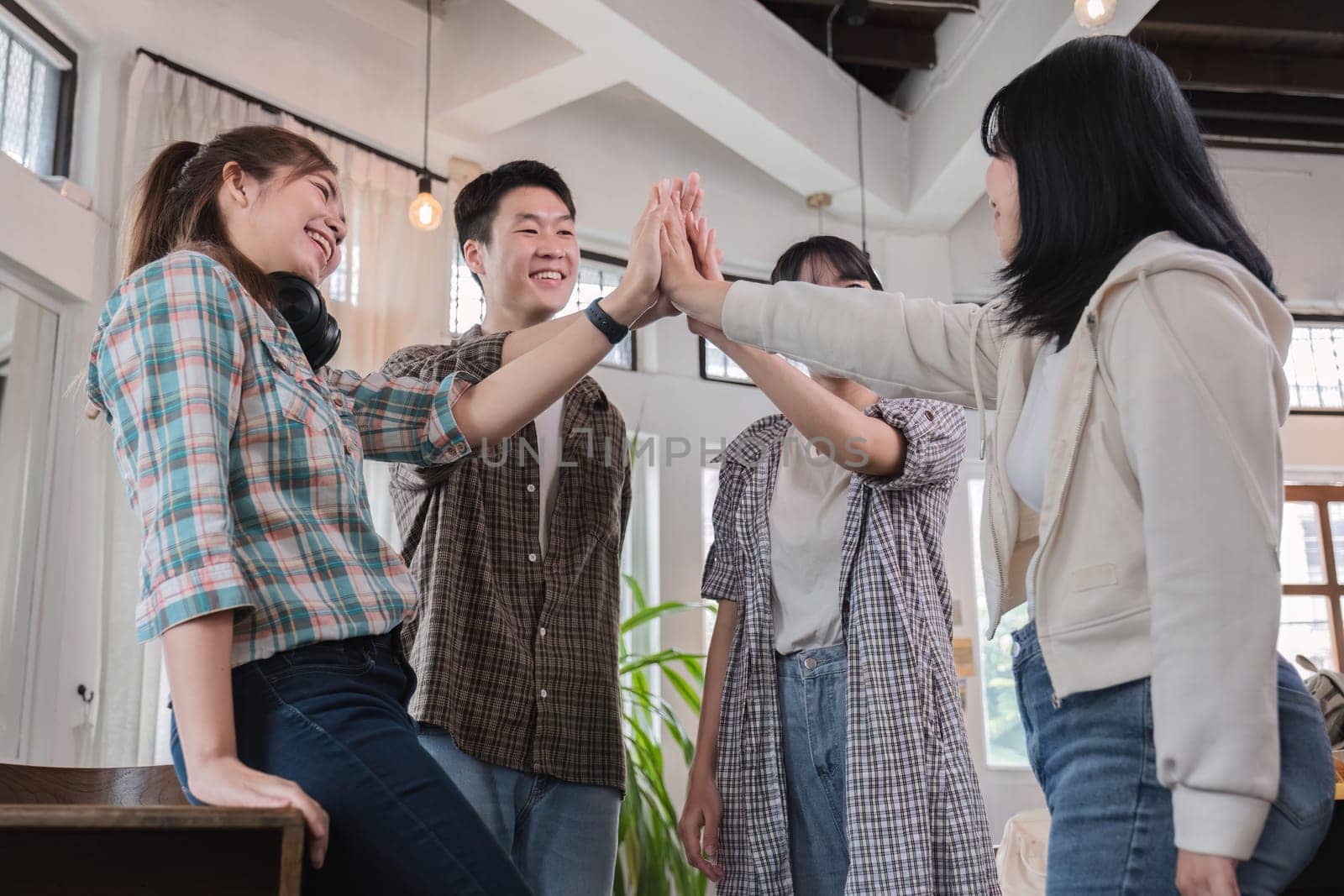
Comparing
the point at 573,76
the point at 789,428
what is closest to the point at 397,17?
the point at 573,76

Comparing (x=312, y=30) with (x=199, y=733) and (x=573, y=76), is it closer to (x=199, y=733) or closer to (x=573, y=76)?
(x=573, y=76)

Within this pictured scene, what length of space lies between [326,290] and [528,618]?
249 cm

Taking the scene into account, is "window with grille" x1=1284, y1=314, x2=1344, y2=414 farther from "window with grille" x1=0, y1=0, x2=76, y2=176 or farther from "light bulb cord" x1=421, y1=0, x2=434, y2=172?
"window with grille" x1=0, y1=0, x2=76, y2=176

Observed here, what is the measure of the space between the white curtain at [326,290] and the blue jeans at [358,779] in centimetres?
233

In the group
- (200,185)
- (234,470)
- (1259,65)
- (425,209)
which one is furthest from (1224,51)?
(234,470)

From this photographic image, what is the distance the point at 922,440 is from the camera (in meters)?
1.81

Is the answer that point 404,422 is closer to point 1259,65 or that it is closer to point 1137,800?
point 1137,800

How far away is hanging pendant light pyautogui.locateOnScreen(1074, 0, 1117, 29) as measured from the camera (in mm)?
3387

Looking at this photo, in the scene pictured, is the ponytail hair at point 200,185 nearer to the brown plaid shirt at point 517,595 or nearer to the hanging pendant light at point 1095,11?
the brown plaid shirt at point 517,595

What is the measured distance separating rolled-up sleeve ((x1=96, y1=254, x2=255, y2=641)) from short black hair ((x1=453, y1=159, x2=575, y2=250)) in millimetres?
1072

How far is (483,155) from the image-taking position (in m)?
4.53

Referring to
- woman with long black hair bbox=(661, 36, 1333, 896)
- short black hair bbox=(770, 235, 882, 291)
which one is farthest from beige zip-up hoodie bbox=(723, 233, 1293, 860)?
short black hair bbox=(770, 235, 882, 291)

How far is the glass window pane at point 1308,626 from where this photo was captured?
5414mm

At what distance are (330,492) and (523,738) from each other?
61 cm
